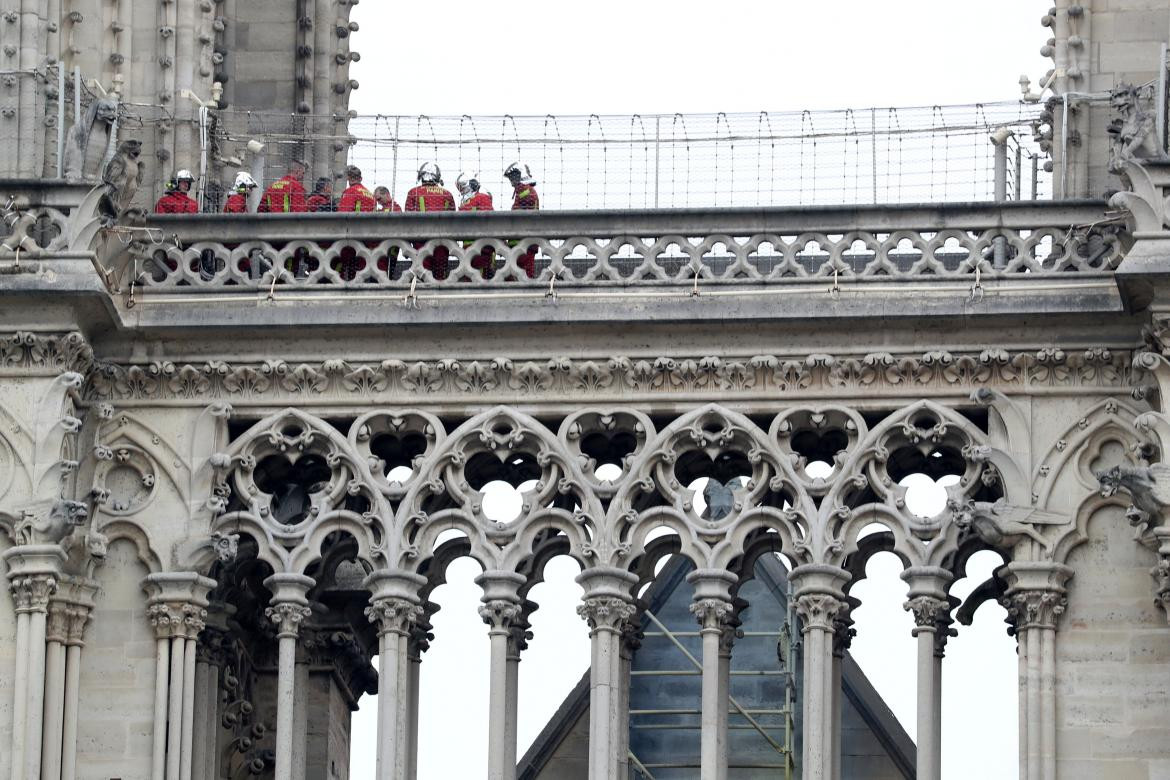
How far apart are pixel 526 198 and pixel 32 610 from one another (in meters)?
4.49

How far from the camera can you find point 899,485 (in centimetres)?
3325

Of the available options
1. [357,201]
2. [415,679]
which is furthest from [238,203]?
[415,679]

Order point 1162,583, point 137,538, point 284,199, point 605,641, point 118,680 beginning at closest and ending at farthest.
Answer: point 1162,583
point 605,641
point 118,680
point 137,538
point 284,199

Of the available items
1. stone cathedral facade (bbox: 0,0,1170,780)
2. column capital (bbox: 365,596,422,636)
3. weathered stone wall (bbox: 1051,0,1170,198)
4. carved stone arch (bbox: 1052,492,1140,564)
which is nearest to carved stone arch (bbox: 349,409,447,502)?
stone cathedral facade (bbox: 0,0,1170,780)

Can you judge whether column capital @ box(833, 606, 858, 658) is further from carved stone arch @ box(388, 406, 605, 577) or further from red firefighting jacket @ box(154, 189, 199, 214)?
red firefighting jacket @ box(154, 189, 199, 214)

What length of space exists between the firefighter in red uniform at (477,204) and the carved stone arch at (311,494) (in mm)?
1536

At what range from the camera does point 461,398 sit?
33.8m

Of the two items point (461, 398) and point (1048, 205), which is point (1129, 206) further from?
point (461, 398)

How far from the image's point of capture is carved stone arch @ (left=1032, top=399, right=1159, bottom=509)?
3297 centimetres

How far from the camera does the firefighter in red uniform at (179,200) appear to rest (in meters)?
34.8

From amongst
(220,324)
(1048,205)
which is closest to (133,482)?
(220,324)

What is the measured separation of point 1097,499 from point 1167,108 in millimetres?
2602

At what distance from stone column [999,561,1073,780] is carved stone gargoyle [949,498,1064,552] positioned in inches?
6.5

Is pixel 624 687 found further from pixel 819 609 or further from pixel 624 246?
pixel 624 246
